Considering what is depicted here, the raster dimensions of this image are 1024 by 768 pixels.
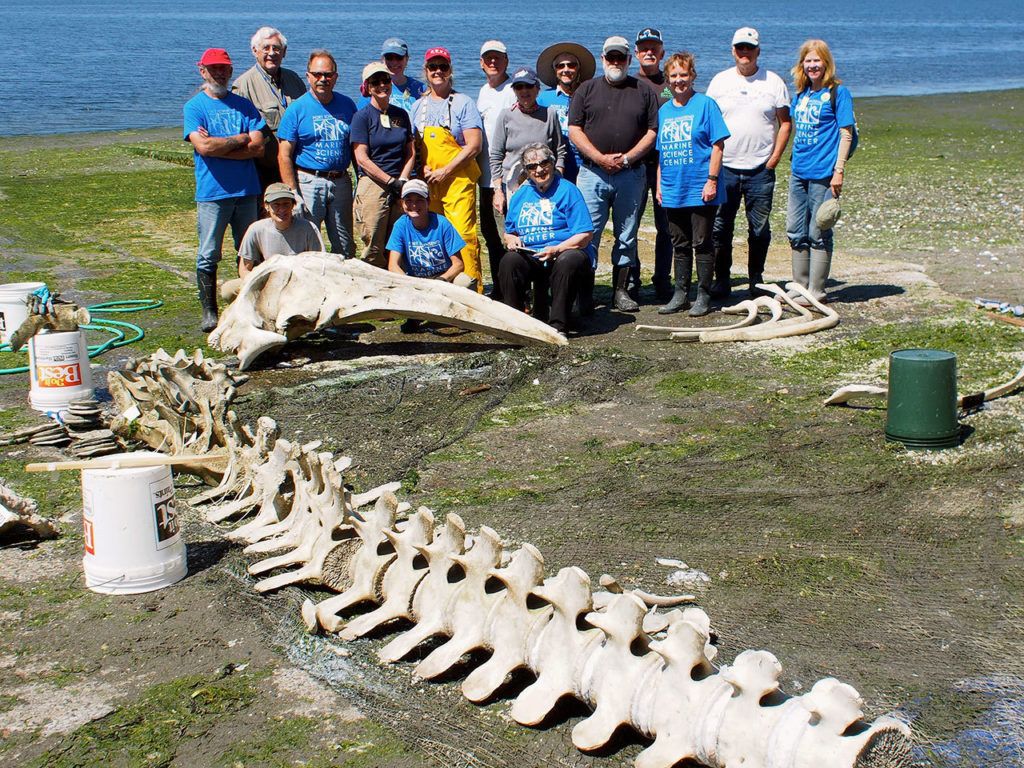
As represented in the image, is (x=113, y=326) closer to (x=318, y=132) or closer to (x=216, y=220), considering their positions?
(x=216, y=220)

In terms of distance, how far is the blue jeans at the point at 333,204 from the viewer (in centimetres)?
936

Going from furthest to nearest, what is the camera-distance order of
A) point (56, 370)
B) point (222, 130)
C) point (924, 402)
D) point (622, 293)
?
point (622, 293) < point (222, 130) < point (56, 370) < point (924, 402)

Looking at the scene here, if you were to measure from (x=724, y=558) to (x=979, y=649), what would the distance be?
1.13 meters

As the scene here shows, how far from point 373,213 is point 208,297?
4.93 ft

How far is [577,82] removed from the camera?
33.7 ft

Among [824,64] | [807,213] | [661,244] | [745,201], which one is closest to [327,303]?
[661,244]

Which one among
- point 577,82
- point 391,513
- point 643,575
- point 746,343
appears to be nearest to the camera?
point 391,513

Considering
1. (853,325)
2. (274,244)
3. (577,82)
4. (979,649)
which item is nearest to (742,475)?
(979,649)

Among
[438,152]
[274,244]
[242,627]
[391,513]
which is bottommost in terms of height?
[242,627]

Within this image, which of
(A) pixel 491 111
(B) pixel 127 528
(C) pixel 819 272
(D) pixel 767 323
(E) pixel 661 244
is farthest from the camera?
(E) pixel 661 244

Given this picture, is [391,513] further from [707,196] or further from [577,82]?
[577,82]

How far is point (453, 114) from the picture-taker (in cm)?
954

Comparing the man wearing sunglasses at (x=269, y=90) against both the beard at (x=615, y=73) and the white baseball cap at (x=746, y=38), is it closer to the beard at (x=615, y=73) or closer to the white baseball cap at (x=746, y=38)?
the beard at (x=615, y=73)

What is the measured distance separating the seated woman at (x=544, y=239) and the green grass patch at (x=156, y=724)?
17.1 feet
